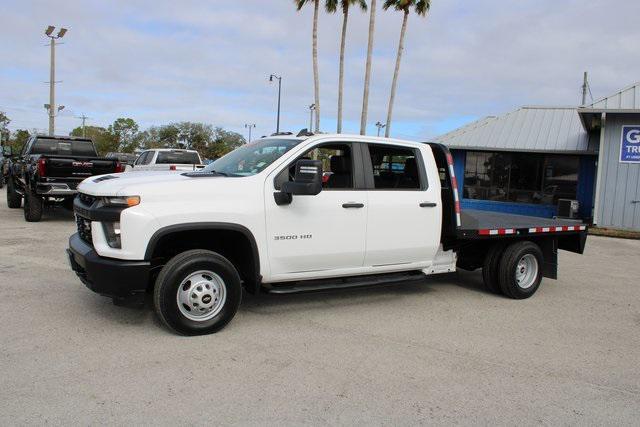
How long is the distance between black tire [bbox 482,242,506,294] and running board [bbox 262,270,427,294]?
3.75 ft

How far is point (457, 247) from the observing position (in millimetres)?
6590

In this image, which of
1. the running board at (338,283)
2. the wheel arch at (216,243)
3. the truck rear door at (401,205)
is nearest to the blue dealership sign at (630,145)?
the truck rear door at (401,205)

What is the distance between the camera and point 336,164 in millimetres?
5723

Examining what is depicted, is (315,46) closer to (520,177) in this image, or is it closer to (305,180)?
(520,177)

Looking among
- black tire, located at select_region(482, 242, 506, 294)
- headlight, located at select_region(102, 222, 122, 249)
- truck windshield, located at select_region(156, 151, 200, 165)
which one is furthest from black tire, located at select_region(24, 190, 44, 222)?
black tire, located at select_region(482, 242, 506, 294)

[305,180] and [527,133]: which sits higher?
[527,133]

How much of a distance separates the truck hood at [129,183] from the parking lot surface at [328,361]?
1.26m

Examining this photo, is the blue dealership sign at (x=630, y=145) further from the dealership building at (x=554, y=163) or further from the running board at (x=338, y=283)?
the running board at (x=338, y=283)

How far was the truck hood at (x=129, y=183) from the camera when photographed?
14.9 feet

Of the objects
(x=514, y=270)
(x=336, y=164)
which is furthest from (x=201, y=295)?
(x=514, y=270)

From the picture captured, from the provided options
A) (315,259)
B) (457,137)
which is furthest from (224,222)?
(457,137)

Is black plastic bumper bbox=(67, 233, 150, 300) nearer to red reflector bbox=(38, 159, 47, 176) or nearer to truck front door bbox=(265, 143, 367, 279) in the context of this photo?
truck front door bbox=(265, 143, 367, 279)

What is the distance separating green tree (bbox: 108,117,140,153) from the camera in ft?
285

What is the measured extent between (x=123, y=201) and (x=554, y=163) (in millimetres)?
17999
